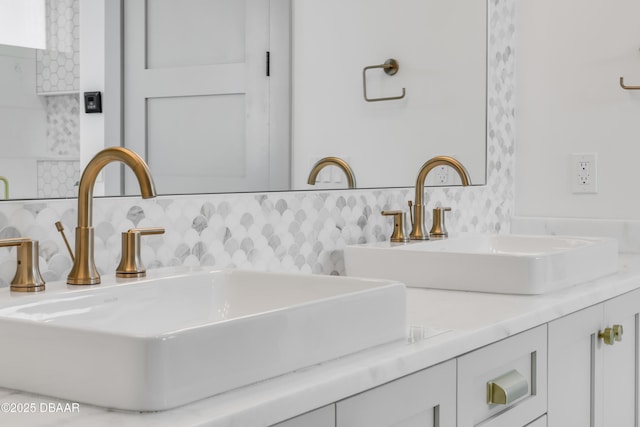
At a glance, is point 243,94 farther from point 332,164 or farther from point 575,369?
point 575,369

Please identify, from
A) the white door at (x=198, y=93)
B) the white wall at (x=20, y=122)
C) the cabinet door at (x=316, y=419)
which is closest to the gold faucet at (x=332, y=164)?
the white door at (x=198, y=93)

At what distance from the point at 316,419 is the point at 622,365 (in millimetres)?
1140

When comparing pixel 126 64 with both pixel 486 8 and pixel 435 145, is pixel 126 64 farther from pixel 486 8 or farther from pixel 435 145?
pixel 486 8

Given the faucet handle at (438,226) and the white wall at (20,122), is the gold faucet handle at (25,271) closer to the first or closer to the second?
the white wall at (20,122)

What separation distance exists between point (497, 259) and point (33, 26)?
3.08 feet

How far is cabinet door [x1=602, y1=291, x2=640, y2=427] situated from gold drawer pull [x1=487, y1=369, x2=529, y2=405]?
1.41 ft

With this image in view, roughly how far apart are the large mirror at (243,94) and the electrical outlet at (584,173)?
0.39 m

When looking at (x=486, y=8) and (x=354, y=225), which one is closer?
(x=354, y=225)

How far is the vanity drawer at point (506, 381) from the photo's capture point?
3.90ft

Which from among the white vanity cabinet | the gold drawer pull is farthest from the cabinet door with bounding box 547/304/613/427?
the gold drawer pull

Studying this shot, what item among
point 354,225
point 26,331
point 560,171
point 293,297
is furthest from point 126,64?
point 560,171

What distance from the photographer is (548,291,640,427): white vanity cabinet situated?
1.50 m

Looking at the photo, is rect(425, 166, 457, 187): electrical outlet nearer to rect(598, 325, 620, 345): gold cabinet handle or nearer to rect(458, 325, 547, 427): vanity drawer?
rect(598, 325, 620, 345): gold cabinet handle

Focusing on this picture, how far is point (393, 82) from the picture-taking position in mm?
2039
